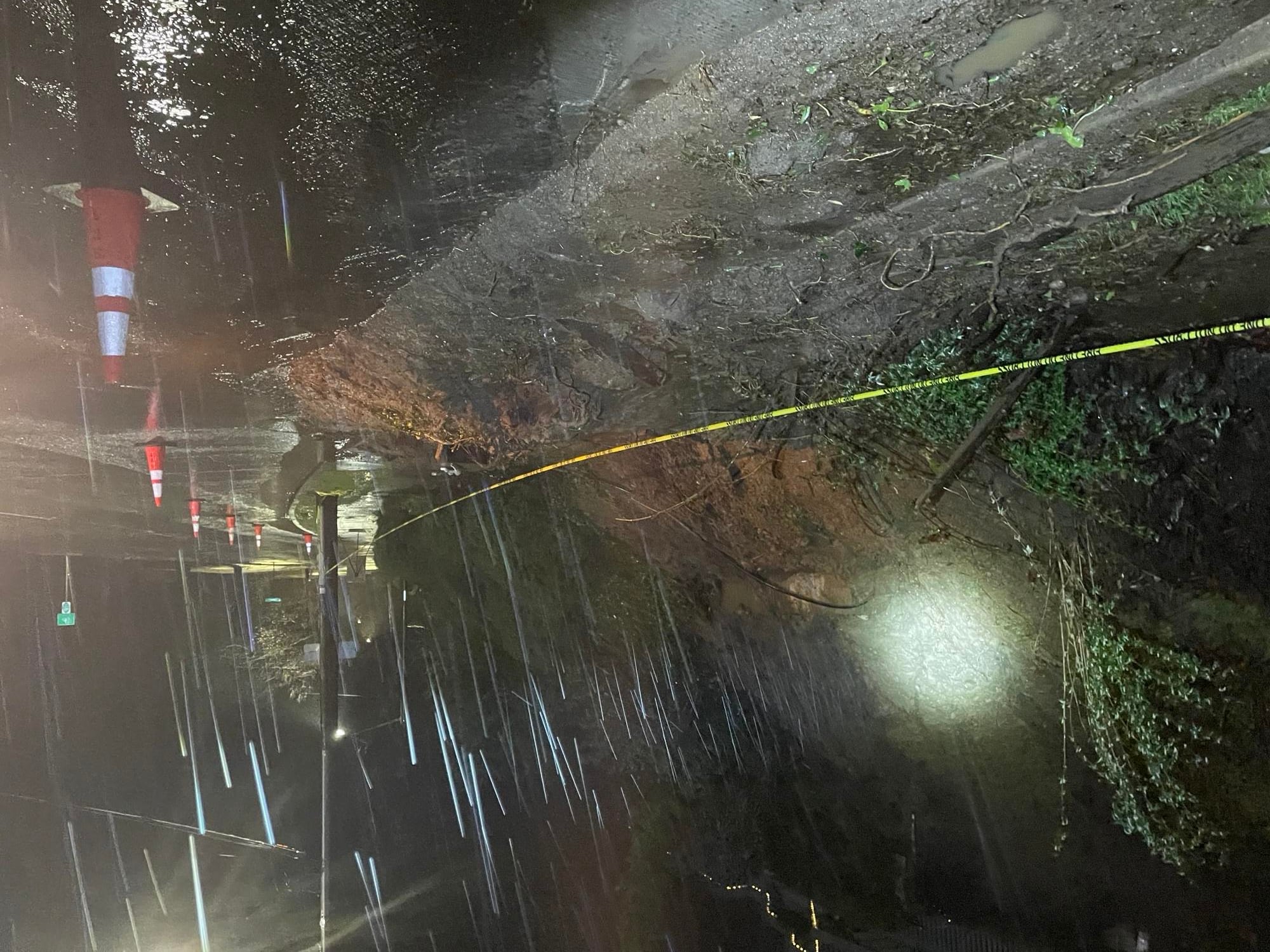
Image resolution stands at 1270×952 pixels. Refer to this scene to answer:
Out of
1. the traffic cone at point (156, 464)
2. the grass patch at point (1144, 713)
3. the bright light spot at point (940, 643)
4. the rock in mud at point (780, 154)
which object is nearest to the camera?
the rock in mud at point (780, 154)

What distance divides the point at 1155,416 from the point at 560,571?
4939 mm

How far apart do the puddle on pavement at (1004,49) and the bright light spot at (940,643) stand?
2536 millimetres

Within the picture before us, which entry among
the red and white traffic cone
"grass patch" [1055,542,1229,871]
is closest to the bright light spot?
"grass patch" [1055,542,1229,871]

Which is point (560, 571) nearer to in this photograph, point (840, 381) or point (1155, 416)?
point (840, 381)

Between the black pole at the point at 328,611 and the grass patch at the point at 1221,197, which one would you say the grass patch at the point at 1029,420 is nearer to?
the grass patch at the point at 1221,197

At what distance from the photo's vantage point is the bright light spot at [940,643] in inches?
151

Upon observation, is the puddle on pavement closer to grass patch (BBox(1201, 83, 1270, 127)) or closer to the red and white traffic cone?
grass patch (BBox(1201, 83, 1270, 127))

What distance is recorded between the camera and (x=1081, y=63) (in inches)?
73.5

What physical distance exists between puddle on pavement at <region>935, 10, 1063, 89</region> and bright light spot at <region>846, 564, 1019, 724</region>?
2.54 meters

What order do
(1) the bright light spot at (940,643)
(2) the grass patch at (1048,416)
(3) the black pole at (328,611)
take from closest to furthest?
(2) the grass patch at (1048,416)
(1) the bright light spot at (940,643)
(3) the black pole at (328,611)

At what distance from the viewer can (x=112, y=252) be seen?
9.43 feet

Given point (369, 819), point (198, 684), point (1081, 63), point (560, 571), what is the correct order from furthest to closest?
point (198, 684)
point (369, 819)
point (560, 571)
point (1081, 63)

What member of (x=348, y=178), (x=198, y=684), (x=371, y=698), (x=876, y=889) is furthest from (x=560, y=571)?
(x=198, y=684)

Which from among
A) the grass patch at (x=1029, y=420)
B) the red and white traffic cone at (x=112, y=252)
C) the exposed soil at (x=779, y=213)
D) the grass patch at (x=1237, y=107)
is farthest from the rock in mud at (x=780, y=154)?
the red and white traffic cone at (x=112, y=252)
